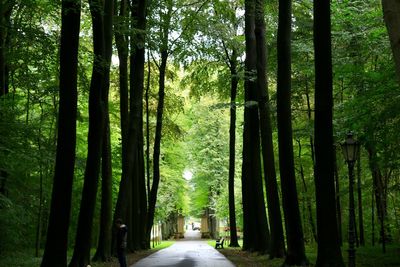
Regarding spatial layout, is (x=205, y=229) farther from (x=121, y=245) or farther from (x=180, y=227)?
(x=121, y=245)

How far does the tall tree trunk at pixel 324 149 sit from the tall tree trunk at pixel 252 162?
7.31 meters

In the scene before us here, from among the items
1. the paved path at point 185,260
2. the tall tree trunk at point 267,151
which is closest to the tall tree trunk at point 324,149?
the paved path at point 185,260

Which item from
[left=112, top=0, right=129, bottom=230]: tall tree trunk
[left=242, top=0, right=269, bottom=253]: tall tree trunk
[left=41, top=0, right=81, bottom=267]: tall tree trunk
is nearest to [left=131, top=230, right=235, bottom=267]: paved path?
[left=242, top=0, right=269, bottom=253]: tall tree trunk

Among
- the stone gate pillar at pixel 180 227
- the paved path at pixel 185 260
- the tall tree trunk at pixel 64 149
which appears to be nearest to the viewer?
the tall tree trunk at pixel 64 149

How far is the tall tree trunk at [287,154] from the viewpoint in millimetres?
14945

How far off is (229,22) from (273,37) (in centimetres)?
520

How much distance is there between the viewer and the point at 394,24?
210 inches

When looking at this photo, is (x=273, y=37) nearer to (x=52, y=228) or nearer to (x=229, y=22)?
(x=229, y=22)

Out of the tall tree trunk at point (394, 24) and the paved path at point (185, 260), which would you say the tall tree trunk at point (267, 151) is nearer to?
the paved path at point (185, 260)

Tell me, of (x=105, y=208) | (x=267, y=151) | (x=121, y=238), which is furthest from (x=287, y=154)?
(x=105, y=208)

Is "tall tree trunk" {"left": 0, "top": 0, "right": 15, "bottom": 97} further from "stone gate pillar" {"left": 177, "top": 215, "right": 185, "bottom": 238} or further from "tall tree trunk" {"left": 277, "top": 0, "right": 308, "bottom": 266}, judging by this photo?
"stone gate pillar" {"left": 177, "top": 215, "right": 185, "bottom": 238}

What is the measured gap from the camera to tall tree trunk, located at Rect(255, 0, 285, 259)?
60.9ft

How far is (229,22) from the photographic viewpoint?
96.7 ft

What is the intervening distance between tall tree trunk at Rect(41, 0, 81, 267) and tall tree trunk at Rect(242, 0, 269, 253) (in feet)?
30.1
